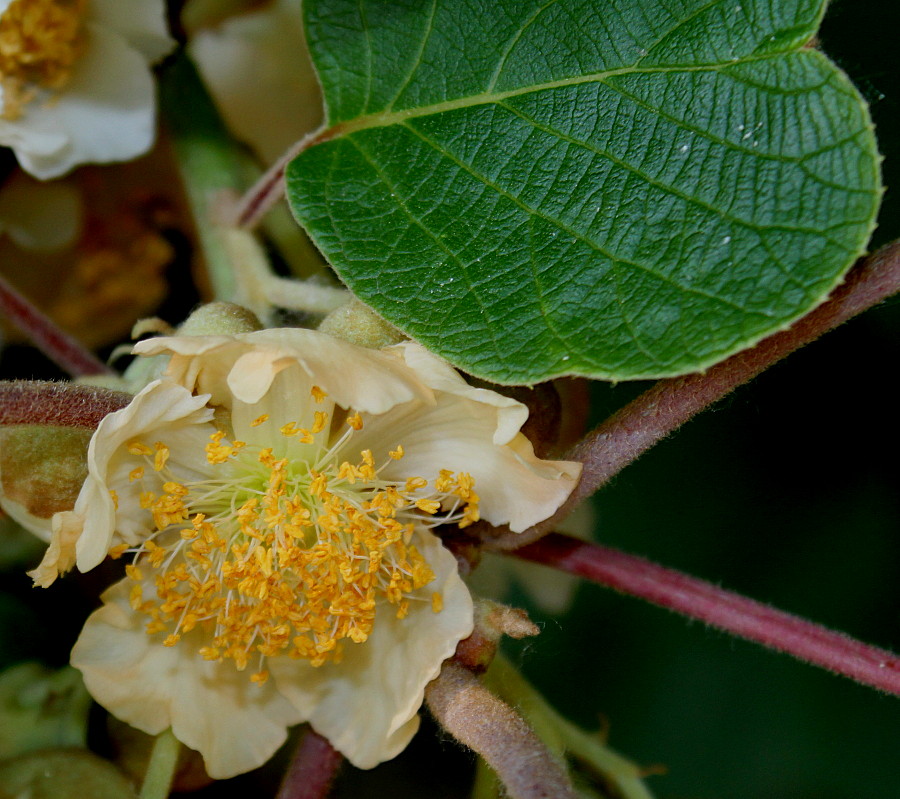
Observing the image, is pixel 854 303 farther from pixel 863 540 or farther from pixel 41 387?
pixel 863 540

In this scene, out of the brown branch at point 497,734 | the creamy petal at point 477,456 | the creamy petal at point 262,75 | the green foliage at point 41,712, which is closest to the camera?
the brown branch at point 497,734

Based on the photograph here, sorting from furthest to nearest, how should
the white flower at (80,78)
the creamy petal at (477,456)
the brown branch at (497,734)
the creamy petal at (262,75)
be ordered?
the creamy petal at (262,75)
the white flower at (80,78)
the creamy petal at (477,456)
the brown branch at (497,734)

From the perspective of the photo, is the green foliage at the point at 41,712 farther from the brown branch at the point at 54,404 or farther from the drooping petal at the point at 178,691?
the brown branch at the point at 54,404

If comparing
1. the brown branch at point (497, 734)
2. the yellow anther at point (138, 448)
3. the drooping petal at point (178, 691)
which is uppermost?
the yellow anther at point (138, 448)

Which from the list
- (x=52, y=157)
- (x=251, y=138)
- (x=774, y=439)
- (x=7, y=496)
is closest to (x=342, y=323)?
(x=7, y=496)

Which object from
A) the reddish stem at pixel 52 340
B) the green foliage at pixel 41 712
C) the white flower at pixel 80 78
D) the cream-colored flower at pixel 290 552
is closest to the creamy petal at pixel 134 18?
the white flower at pixel 80 78

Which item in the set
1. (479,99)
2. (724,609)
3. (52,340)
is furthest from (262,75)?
(724,609)

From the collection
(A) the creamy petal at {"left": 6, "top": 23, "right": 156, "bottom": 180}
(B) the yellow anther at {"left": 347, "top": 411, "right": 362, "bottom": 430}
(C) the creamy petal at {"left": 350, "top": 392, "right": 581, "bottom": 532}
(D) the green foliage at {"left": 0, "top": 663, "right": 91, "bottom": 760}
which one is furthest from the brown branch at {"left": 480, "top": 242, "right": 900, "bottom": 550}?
(A) the creamy petal at {"left": 6, "top": 23, "right": 156, "bottom": 180}

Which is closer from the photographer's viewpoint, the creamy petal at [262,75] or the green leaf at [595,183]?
the green leaf at [595,183]
